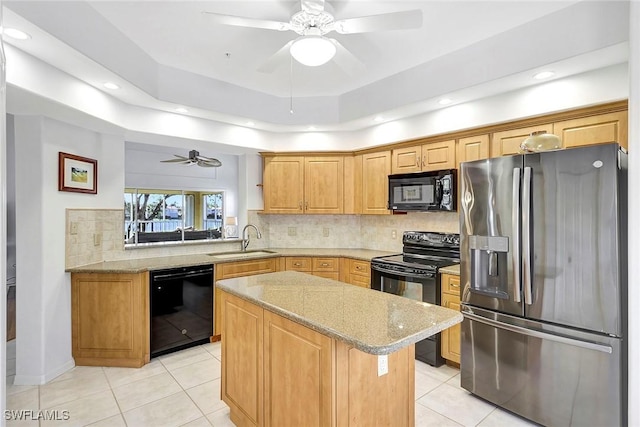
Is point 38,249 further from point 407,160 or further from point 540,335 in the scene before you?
point 540,335

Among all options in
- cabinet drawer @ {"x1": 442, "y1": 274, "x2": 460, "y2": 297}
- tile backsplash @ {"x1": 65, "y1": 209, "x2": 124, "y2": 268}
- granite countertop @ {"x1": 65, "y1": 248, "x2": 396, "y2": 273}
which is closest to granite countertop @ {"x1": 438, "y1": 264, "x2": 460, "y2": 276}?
cabinet drawer @ {"x1": 442, "y1": 274, "x2": 460, "y2": 297}

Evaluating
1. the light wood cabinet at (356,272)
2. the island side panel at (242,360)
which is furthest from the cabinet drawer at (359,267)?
the island side panel at (242,360)

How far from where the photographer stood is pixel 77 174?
312cm

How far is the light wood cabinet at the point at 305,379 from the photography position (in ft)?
4.95

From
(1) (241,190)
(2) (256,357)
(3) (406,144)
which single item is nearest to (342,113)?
(3) (406,144)

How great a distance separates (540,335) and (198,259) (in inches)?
125

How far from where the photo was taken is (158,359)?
10.6ft

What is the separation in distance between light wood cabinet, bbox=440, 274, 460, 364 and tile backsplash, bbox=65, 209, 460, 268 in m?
0.73

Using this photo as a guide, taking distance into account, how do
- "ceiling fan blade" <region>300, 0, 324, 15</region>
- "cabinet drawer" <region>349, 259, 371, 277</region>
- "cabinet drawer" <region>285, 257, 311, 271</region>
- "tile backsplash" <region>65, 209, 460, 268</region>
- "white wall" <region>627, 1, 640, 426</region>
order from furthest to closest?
"cabinet drawer" <region>285, 257, 311, 271</region>
"cabinet drawer" <region>349, 259, 371, 277</region>
"tile backsplash" <region>65, 209, 460, 268</region>
"ceiling fan blade" <region>300, 0, 324, 15</region>
"white wall" <region>627, 1, 640, 426</region>

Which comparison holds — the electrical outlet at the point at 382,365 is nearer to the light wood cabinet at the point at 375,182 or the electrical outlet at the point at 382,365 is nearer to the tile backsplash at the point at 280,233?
the tile backsplash at the point at 280,233

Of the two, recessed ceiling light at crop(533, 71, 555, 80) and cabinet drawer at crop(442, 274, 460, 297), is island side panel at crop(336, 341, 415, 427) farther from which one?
recessed ceiling light at crop(533, 71, 555, 80)

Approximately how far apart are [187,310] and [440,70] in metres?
3.35

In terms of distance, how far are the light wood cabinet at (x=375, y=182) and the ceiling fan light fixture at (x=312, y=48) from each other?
209 centimetres

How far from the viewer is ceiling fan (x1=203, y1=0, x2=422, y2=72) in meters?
1.77
